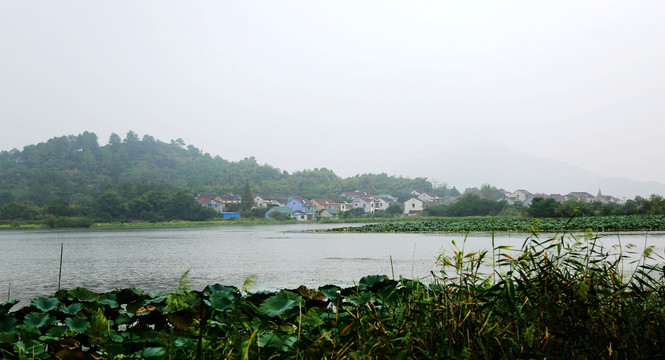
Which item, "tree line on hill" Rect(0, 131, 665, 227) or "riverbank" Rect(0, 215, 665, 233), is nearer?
"riverbank" Rect(0, 215, 665, 233)

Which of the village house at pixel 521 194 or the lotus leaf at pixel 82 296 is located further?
the village house at pixel 521 194

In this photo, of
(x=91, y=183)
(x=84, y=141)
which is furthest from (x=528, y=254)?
(x=84, y=141)

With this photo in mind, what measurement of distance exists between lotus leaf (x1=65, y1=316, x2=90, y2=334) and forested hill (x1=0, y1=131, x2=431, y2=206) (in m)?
60.3

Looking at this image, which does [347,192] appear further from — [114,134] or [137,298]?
[137,298]

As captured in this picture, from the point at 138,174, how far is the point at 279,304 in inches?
3138

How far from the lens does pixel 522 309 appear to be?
2324 millimetres

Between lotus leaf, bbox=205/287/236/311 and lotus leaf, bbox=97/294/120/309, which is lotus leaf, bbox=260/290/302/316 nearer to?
lotus leaf, bbox=205/287/236/311

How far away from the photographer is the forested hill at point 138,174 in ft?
212

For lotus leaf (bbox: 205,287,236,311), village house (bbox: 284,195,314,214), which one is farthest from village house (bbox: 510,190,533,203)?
lotus leaf (bbox: 205,287,236,311)

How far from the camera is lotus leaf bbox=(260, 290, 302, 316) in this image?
93.3 inches

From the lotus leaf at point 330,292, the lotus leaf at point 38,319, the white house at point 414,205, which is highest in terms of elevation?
the white house at point 414,205

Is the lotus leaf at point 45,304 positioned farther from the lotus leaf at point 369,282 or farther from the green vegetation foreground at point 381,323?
the lotus leaf at point 369,282

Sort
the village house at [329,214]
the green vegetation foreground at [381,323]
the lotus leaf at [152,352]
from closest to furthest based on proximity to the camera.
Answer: the green vegetation foreground at [381,323] → the lotus leaf at [152,352] → the village house at [329,214]

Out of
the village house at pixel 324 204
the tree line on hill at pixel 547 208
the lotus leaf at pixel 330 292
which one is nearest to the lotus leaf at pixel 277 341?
the lotus leaf at pixel 330 292
